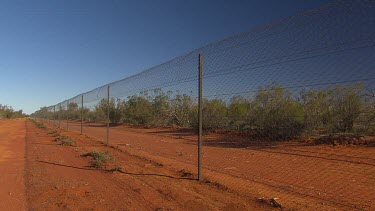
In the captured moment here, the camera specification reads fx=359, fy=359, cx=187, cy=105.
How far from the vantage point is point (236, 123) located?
13.9 metres

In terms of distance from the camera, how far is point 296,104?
43.8 ft

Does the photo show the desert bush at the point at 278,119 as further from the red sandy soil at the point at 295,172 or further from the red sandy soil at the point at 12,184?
the red sandy soil at the point at 12,184

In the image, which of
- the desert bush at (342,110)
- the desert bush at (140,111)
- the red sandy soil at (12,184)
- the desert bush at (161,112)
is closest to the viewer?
the red sandy soil at (12,184)

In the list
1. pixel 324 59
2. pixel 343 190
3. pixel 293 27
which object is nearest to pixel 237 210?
pixel 343 190

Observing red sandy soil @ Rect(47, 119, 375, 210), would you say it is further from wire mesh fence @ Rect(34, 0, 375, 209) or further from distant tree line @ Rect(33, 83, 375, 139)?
distant tree line @ Rect(33, 83, 375, 139)

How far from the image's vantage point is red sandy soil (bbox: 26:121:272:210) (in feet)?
19.3

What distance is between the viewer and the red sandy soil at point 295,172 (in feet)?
20.3

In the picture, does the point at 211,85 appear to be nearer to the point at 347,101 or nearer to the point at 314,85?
the point at 314,85

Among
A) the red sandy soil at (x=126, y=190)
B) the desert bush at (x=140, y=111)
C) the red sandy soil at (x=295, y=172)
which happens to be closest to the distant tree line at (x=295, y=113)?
the red sandy soil at (x=295, y=172)

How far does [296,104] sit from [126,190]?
8357 millimetres

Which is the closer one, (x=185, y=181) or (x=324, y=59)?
(x=324, y=59)

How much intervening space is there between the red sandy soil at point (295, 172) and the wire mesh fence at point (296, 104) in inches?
0.9

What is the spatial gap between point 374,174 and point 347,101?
4471 millimetres

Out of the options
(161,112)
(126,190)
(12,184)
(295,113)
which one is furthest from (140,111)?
(126,190)
